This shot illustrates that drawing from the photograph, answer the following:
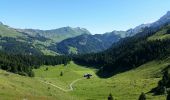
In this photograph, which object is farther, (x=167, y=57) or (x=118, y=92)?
(x=167, y=57)

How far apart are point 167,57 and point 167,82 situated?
274 ft

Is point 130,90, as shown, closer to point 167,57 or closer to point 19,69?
point 19,69

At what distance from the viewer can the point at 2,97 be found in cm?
7650

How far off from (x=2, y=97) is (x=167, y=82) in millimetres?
55136

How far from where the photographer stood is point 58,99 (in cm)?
9425

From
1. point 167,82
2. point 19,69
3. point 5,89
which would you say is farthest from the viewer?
point 19,69

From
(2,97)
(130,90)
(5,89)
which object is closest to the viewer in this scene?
(2,97)

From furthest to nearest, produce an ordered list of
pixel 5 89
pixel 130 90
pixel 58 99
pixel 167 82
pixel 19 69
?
pixel 19 69 < pixel 130 90 < pixel 167 82 < pixel 58 99 < pixel 5 89

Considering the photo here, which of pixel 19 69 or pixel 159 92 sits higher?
pixel 19 69

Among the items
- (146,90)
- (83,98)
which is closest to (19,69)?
(83,98)

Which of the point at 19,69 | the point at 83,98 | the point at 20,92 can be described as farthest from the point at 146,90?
the point at 19,69

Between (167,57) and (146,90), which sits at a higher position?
(167,57)

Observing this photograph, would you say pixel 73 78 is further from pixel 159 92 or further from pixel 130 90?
pixel 159 92

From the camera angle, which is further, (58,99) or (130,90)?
(130,90)
